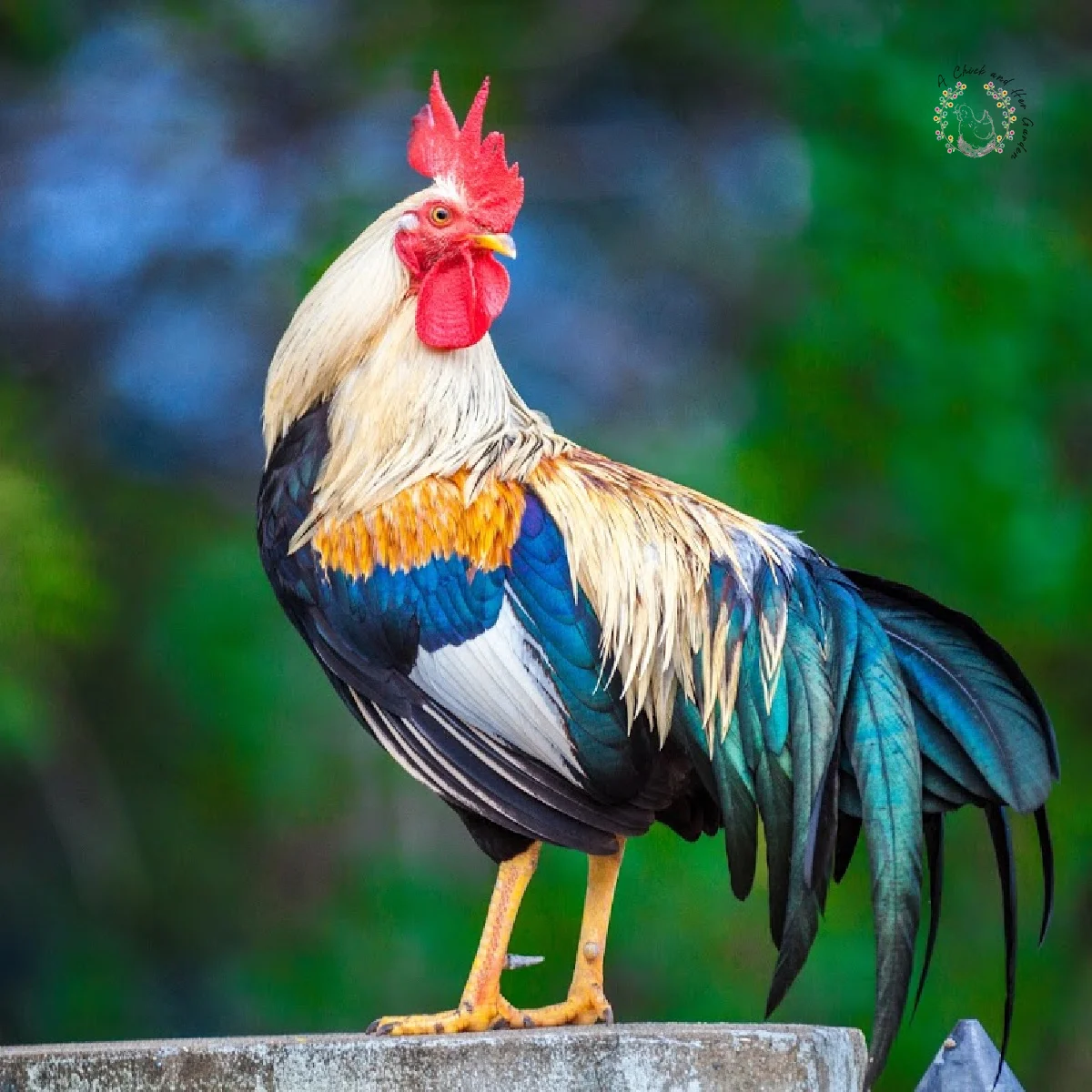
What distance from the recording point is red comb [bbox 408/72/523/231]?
13.2 feet

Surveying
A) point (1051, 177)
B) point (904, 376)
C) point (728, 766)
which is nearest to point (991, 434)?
point (904, 376)

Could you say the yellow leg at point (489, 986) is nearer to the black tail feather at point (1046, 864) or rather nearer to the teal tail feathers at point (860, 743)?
the teal tail feathers at point (860, 743)

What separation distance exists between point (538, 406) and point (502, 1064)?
515cm

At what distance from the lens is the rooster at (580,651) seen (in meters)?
3.63

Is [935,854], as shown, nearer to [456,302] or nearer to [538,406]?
[456,302]

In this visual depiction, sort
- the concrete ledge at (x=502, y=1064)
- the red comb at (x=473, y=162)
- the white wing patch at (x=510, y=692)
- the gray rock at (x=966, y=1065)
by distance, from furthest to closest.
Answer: the red comb at (x=473, y=162) < the gray rock at (x=966, y=1065) < the white wing patch at (x=510, y=692) < the concrete ledge at (x=502, y=1064)

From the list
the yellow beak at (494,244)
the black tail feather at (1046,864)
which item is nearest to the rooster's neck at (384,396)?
the yellow beak at (494,244)

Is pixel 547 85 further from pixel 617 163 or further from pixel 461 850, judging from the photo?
pixel 461 850

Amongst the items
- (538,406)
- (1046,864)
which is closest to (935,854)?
(1046,864)

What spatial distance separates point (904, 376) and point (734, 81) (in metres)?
1.68

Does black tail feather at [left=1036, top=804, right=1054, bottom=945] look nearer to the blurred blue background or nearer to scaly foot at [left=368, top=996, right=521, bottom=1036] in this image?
scaly foot at [left=368, top=996, right=521, bottom=1036]

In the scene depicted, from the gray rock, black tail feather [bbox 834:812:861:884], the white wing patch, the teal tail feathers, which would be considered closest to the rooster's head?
the white wing patch

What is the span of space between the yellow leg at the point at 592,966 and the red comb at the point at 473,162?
127cm

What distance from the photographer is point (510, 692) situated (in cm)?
370
